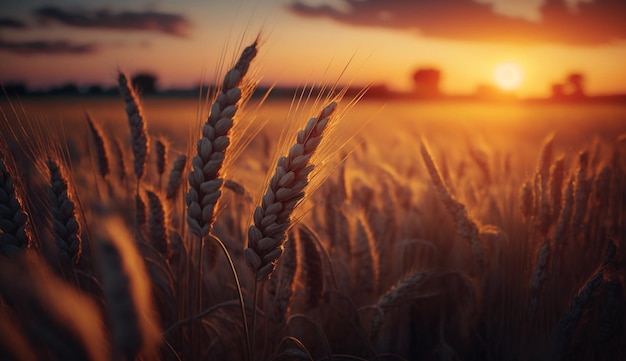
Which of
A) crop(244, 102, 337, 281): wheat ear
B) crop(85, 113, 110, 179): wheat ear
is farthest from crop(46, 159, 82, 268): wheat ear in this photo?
crop(85, 113, 110, 179): wheat ear

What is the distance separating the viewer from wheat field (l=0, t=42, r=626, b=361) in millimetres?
833

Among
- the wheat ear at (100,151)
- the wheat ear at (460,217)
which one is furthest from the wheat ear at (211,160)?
the wheat ear at (100,151)

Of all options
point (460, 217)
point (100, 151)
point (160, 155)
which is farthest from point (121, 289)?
point (100, 151)

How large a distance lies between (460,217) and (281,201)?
1.05 m

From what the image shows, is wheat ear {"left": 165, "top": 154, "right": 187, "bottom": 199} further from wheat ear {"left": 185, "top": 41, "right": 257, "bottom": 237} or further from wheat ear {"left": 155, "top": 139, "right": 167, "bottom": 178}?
wheat ear {"left": 185, "top": 41, "right": 257, "bottom": 237}

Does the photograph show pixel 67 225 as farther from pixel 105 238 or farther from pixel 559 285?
pixel 559 285

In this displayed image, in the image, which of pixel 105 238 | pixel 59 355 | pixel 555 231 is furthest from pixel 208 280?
pixel 555 231

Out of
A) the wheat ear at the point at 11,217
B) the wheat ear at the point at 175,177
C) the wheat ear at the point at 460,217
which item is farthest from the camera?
the wheat ear at the point at 175,177

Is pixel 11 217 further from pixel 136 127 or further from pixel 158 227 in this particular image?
pixel 136 127

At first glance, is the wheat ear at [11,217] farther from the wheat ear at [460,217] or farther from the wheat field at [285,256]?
the wheat ear at [460,217]

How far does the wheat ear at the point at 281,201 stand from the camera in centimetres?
96

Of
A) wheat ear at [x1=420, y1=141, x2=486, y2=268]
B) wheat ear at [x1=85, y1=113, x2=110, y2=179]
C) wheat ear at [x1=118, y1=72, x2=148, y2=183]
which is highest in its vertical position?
wheat ear at [x1=420, y1=141, x2=486, y2=268]

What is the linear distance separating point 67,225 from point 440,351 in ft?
4.74

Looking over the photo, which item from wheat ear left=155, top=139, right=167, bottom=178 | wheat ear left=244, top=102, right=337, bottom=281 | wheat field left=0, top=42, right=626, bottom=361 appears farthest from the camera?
wheat ear left=155, top=139, right=167, bottom=178
